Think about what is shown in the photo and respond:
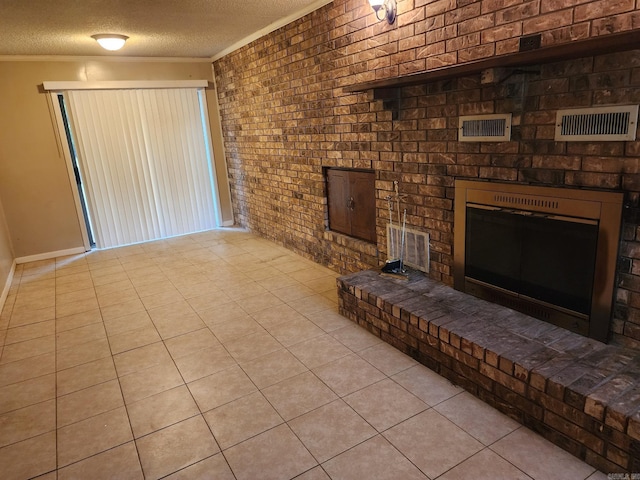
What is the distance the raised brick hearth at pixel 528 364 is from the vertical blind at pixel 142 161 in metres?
4.08

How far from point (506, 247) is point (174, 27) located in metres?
3.63

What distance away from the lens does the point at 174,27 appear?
12.9 feet

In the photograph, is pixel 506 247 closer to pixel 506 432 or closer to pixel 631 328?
pixel 631 328

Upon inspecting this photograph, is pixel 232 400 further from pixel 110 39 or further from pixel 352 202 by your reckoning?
pixel 110 39

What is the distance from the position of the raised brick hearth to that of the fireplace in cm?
10

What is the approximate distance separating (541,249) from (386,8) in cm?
188

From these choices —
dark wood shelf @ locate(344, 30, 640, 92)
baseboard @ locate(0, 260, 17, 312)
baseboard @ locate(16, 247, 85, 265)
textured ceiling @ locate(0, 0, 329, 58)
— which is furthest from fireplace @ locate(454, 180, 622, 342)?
baseboard @ locate(16, 247, 85, 265)

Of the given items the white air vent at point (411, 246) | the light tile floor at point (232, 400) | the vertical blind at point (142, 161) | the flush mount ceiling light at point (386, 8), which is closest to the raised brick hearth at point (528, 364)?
the light tile floor at point (232, 400)

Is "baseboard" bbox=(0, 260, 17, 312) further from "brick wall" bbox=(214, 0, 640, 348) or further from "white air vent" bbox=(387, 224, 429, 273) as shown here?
"white air vent" bbox=(387, 224, 429, 273)

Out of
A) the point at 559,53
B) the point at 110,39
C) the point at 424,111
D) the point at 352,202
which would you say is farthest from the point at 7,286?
the point at 559,53

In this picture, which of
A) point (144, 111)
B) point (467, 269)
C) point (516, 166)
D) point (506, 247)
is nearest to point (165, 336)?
point (467, 269)

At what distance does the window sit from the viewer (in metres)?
3.47

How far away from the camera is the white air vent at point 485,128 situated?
2.18m

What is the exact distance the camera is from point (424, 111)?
2.66 m
